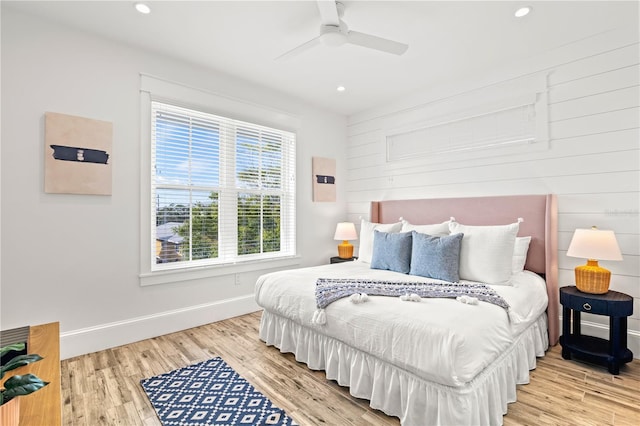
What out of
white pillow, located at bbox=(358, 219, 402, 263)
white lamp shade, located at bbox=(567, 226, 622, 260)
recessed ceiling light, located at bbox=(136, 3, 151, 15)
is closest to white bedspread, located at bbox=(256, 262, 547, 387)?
white lamp shade, located at bbox=(567, 226, 622, 260)

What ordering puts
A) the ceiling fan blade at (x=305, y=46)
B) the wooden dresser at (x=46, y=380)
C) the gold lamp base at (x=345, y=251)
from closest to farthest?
1. the wooden dresser at (x=46, y=380)
2. the ceiling fan blade at (x=305, y=46)
3. the gold lamp base at (x=345, y=251)

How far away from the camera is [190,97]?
335 centimetres

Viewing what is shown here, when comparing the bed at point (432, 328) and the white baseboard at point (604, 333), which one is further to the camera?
the white baseboard at point (604, 333)

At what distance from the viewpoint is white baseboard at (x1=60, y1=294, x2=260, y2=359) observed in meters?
2.67

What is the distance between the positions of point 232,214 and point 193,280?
83 cm

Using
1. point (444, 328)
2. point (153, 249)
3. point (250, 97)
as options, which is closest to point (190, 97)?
point (250, 97)

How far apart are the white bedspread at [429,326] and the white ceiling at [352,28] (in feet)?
7.02

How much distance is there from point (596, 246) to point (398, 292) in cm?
159

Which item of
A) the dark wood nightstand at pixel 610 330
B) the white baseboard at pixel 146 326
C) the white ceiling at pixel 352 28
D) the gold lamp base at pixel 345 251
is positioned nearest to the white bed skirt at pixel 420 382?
the dark wood nightstand at pixel 610 330

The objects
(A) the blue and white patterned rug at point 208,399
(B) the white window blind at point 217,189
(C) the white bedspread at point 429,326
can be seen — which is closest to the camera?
(C) the white bedspread at point 429,326

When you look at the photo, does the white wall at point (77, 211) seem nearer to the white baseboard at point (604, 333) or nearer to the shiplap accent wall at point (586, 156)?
the shiplap accent wall at point (586, 156)

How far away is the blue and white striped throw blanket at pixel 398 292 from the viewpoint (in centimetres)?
210

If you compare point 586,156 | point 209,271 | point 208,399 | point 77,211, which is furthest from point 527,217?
point 77,211

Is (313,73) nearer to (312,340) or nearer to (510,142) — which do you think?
(510,142)
